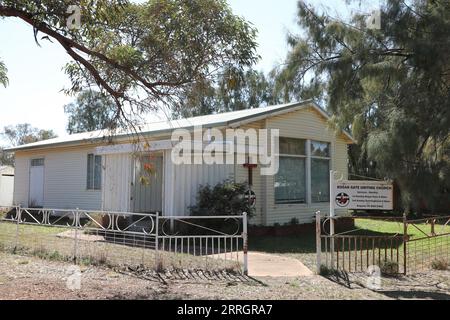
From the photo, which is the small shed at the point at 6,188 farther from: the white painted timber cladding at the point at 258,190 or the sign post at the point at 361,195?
the sign post at the point at 361,195

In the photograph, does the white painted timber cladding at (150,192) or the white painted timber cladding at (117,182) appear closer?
the white painted timber cladding at (117,182)

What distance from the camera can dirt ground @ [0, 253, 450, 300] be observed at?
7414 millimetres

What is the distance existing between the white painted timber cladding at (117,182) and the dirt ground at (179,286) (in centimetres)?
561

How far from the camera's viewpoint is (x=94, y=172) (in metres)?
19.9

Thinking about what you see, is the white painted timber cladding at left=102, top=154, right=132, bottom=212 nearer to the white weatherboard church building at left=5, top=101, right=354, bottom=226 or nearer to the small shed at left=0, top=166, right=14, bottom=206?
the white weatherboard church building at left=5, top=101, right=354, bottom=226

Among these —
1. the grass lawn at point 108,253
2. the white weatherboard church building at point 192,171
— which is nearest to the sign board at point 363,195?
the grass lawn at point 108,253

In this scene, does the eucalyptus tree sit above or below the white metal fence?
above

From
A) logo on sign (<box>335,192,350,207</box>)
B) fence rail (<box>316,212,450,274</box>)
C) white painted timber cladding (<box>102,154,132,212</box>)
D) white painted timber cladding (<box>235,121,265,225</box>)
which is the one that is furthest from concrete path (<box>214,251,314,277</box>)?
white painted timber cladding (<box>102,154,132,212</box>)

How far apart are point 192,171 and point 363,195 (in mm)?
5819

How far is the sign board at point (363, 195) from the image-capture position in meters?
9.58

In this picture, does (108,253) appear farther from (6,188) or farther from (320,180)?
(6,188)

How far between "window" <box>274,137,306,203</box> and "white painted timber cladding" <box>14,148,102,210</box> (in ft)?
23.2

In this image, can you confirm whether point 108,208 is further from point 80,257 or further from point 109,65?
point 109,65

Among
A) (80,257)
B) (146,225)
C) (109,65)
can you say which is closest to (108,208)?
(146,225)
